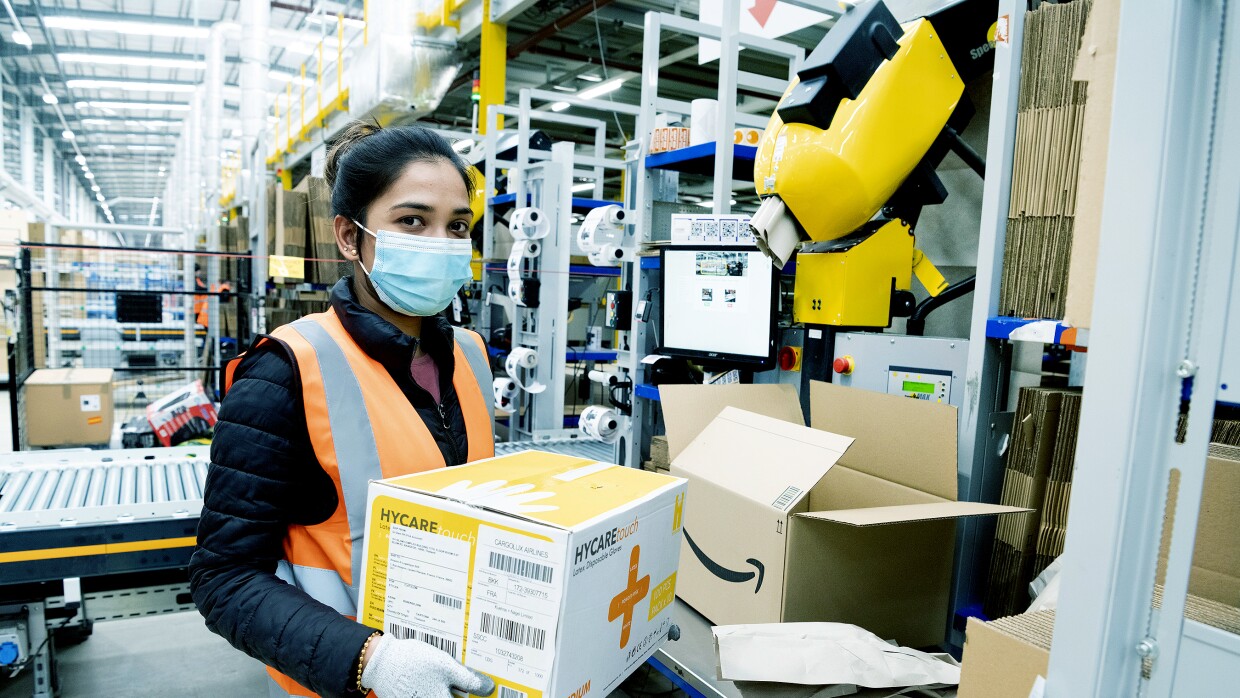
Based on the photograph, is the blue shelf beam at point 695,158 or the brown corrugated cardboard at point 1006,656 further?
the blue shelf beam at point 695,158

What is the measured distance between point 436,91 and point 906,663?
633 cm

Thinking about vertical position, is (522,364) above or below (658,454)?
above

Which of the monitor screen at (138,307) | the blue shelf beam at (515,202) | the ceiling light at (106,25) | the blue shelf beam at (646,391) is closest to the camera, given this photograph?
the blue shelf beam at (646,391)

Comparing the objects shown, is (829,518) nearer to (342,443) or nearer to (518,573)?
(518,573)

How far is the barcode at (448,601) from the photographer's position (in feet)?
2.93

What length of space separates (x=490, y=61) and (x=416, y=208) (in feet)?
18.3

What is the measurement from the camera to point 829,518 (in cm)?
134

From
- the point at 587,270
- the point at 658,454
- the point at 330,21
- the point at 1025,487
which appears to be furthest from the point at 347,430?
the point at 330,21

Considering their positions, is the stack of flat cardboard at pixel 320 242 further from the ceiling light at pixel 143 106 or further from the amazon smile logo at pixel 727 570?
the ceiling light at pixel 143 106

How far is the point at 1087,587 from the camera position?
69 centimetres

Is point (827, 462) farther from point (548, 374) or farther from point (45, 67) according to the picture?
point (45, 67)

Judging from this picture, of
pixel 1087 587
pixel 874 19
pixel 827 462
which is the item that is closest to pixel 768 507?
pixel 827 462

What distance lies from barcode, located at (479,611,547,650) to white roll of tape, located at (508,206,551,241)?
3639 millimetres

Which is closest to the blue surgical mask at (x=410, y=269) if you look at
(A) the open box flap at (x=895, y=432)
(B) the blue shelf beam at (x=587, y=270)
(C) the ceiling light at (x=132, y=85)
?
(A) the open box flap at (x=895, y=432)
